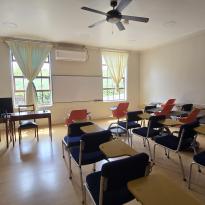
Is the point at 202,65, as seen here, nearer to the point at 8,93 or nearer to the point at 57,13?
the point at 57,13

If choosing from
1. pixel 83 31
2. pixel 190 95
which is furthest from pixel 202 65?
pixel 83 31

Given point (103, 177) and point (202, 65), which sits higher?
point (202, 65)

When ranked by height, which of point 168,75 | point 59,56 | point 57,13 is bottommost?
point 168,75

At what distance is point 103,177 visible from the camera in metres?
1.24

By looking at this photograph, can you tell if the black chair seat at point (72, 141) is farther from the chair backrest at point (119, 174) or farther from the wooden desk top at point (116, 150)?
the chair backrest at point (119, 174)

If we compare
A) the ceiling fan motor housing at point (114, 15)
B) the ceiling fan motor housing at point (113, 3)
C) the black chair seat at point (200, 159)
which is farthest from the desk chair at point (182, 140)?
the ceiling fan motor housing at point (113, 3)

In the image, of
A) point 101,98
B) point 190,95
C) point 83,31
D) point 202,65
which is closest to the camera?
point 83,31

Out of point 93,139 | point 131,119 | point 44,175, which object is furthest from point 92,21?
point 44,175

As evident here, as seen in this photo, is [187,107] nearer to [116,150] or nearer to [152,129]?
[152,129]

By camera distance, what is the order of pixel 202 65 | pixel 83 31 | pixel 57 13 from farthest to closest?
pixel 202 65, pixel 83 31, pixel 57 13

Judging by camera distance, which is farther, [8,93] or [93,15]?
[8,93]

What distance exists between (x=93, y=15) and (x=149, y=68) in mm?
3982

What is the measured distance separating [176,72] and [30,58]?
15.5 feet

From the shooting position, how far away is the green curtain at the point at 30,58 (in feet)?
17.1
